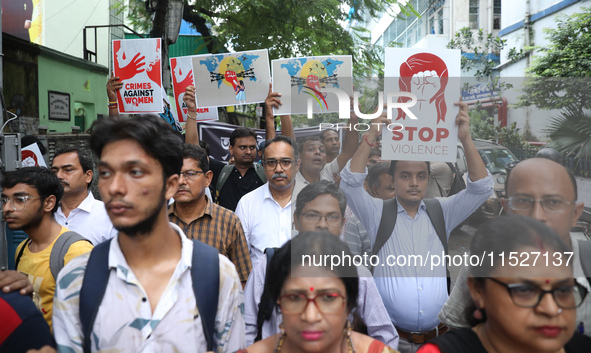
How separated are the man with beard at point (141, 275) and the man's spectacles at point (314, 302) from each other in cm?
20

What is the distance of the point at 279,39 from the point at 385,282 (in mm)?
6812

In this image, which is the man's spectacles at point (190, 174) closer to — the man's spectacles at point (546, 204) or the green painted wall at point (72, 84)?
the man's spectacles at point (546, 204)

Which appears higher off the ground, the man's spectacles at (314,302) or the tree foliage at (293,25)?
the tree foliage at (293,25)

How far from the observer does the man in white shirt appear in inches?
143

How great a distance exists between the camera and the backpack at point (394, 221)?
2627 mm

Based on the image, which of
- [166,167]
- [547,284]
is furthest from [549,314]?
[166,167]

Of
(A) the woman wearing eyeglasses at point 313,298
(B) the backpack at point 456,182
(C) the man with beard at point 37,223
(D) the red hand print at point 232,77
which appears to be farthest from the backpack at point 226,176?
(A) the woman wearing eyeglasses at point 313,298

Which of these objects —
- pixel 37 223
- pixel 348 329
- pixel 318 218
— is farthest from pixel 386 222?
pixel 37 223

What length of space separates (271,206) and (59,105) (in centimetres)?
884

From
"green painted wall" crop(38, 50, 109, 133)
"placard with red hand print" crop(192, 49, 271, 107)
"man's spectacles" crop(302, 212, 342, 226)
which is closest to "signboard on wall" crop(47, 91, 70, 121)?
"green painted wall" crop(38, 50, 109, 133)

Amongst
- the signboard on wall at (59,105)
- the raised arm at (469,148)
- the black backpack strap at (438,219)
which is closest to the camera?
the raised arm at (469,148)

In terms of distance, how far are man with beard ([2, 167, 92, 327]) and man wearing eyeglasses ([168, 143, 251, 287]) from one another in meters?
0.76

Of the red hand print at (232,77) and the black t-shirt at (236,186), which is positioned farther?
the red hand print at (232,77)

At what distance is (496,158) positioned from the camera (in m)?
2.41
